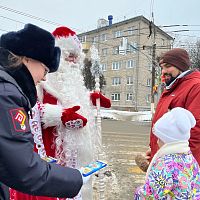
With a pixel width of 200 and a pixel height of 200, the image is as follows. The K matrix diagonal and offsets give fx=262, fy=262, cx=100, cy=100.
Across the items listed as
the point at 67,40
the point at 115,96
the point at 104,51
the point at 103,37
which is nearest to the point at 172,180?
the point at 67,40

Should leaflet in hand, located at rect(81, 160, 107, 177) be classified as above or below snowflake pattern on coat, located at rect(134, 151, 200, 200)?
above

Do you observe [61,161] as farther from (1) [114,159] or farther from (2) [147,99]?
(2) [147,99]

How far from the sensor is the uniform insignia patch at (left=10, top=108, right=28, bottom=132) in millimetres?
993

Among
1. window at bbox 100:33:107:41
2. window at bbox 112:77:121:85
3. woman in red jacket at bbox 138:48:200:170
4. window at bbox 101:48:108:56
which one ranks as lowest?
window at bbox 112:77:121:85

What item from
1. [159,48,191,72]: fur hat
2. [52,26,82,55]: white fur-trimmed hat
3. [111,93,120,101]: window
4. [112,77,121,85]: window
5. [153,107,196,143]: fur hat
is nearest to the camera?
[153,107,196,143]: fur hat

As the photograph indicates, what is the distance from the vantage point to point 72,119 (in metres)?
2.37

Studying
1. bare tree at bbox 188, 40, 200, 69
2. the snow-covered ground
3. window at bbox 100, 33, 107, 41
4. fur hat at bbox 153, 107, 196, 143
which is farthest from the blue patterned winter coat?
window at bbox 100, 33, 107, 41

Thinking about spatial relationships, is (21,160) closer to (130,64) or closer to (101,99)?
(101,99)

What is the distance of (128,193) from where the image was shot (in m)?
4.08

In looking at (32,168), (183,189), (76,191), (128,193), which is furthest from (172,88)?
(128,193)

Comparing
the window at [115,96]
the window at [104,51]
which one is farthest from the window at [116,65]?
the window at [115,96]

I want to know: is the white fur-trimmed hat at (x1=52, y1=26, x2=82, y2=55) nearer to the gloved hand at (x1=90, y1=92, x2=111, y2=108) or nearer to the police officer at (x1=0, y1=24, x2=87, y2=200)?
the gloved hand at (x1=90, y1=92, x2=111, y2=108)

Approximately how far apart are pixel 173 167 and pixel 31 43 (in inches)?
A: 48.9

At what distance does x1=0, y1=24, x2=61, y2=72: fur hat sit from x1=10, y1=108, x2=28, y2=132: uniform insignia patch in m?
0.40
